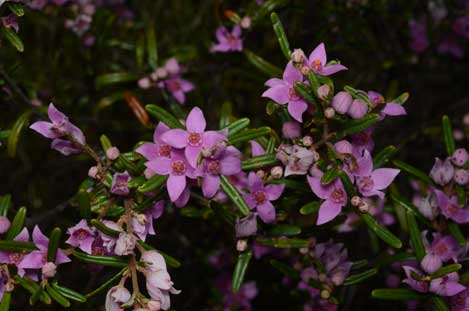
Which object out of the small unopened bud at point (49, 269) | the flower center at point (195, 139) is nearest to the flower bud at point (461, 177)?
the flower center at point (195, 139)

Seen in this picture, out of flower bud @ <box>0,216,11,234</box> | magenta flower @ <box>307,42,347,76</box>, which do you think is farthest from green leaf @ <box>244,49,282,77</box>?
flower bud @ <box>0,216,11,234</box>

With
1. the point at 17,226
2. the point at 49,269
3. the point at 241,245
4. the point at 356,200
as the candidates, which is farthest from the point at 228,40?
the point at 49,269

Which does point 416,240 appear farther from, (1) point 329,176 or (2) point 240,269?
(2) point 240,269

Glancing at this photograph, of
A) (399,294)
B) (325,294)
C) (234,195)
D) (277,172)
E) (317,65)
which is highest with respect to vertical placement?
(317,65)

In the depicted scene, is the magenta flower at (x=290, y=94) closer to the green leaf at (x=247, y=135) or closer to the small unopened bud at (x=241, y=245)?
the green leaf at (x=247, y=135)

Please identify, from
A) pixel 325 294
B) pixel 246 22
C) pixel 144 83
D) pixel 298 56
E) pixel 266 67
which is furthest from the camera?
pixel 144 83

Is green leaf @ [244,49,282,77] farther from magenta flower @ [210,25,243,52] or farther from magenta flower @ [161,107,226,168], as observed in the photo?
magenta flower @ [161,107,226,168]

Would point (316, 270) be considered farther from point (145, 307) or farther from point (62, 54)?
point (62, 54)
